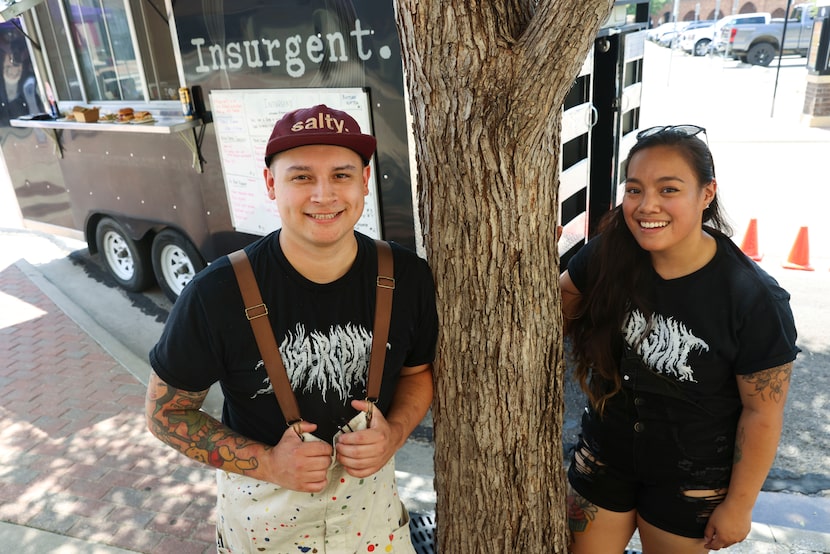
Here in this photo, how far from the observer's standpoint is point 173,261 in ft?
20.2

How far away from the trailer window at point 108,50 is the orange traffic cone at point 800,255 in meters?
5.89

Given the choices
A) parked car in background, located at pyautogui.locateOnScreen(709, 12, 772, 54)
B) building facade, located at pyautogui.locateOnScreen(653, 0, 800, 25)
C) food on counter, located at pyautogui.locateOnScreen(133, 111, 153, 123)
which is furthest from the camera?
building facade, located at pyautogui.locateOnScreen(653, 0, 800, 25)

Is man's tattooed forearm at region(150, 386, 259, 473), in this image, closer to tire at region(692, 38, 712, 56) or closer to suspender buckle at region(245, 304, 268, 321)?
suspender buckle at region(245, 304, 268, 321)

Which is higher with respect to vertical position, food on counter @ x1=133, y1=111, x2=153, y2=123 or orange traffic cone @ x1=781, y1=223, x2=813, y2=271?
food on counter @ x1=133, y1=111, x2=153, y2=123

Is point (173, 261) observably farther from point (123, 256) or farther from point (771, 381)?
point (771, 381)

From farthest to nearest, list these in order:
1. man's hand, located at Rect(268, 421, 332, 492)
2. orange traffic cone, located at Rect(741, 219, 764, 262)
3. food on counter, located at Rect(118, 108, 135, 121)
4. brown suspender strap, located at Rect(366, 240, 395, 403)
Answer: orange traffic cone, located at Rect(741, 219, 764, 262) < food on counter, located at Rect(118, 108, 135, 121) < brown suspender strap, located at Rect(366, 240, 395, 403) < man's hand, located at Rect(268, 421, 332, 492)

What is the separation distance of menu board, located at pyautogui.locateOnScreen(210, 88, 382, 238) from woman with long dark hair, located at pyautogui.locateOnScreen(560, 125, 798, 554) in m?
1.99

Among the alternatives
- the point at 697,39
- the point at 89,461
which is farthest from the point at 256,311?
the point at 697,39

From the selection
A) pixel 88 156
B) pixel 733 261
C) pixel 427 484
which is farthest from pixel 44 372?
pixel 733 261

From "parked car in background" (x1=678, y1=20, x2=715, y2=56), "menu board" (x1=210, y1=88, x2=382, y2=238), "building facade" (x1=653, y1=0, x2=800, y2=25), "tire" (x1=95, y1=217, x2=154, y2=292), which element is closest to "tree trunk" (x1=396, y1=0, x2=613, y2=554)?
"menu board" (x1=210, y1=88, x2=382, y2=238)

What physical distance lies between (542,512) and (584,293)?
767 millimetres

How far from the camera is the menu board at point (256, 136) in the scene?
3924 millimetres

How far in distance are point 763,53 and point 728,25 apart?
2165mm

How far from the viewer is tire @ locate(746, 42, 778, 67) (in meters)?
25.3
